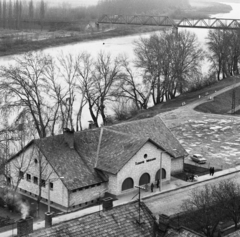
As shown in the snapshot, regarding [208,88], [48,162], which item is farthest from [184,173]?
[208,88]

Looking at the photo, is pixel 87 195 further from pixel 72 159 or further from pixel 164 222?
pixel 164 222

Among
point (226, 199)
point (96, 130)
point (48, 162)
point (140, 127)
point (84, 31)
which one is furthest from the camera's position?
point (84, 31)

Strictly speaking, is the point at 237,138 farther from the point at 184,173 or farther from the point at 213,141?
the point at 184,173

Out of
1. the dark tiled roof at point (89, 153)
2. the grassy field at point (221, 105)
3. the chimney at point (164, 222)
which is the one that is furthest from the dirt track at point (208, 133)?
the chimney at point (164, 222)

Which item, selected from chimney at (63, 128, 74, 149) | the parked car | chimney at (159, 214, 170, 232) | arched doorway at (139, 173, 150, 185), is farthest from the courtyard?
chimney at (159, 214, 170, 232)

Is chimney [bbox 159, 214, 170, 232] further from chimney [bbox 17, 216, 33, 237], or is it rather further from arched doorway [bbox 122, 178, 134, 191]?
arched doorway [bbox 122, 178, 134, 191]

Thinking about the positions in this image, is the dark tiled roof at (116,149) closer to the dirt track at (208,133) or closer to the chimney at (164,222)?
the dirt track at (208,133)

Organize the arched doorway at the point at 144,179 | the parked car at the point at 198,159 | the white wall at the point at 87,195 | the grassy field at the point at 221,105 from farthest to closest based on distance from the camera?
the grassy field at the point at 221,105 < the parked car at the point at 198,159 < the arched doorway at the point at 144,179 < the white wall at the point at 87,195
